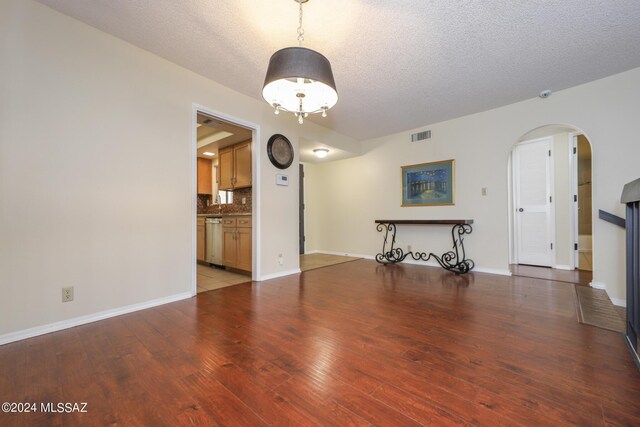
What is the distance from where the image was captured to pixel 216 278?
3.86 m

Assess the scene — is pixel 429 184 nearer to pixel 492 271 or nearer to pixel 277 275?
pixel 492 271

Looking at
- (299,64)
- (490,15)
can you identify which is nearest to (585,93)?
(490,15)

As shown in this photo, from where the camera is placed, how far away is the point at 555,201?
4.35 metres

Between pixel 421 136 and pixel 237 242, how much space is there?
3803mm

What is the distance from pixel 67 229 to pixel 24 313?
0.67m

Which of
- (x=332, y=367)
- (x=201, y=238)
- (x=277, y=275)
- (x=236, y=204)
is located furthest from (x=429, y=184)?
(x=201, y=238)

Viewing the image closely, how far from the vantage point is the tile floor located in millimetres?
3375

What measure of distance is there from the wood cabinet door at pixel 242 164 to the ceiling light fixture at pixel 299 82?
217 centimetres

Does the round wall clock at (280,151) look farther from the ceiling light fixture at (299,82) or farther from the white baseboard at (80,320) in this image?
the white baseboard at (80,320)

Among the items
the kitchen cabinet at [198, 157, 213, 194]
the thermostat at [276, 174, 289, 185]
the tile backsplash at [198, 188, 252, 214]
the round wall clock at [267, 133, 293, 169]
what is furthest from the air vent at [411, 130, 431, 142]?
the kitchen cabinet at [198, 157, 213, 194]

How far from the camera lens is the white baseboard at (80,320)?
1.87 m

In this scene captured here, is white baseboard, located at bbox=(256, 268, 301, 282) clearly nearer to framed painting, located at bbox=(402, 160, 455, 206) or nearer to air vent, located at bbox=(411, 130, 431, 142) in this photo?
framed painting, located at bbox=(402, 160, 455, 206)

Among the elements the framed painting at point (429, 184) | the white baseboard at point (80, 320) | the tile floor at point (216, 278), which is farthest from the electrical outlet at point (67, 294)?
the framed painting at point (429, 184)

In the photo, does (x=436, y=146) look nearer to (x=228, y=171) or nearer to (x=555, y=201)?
(x=555, y=201)
